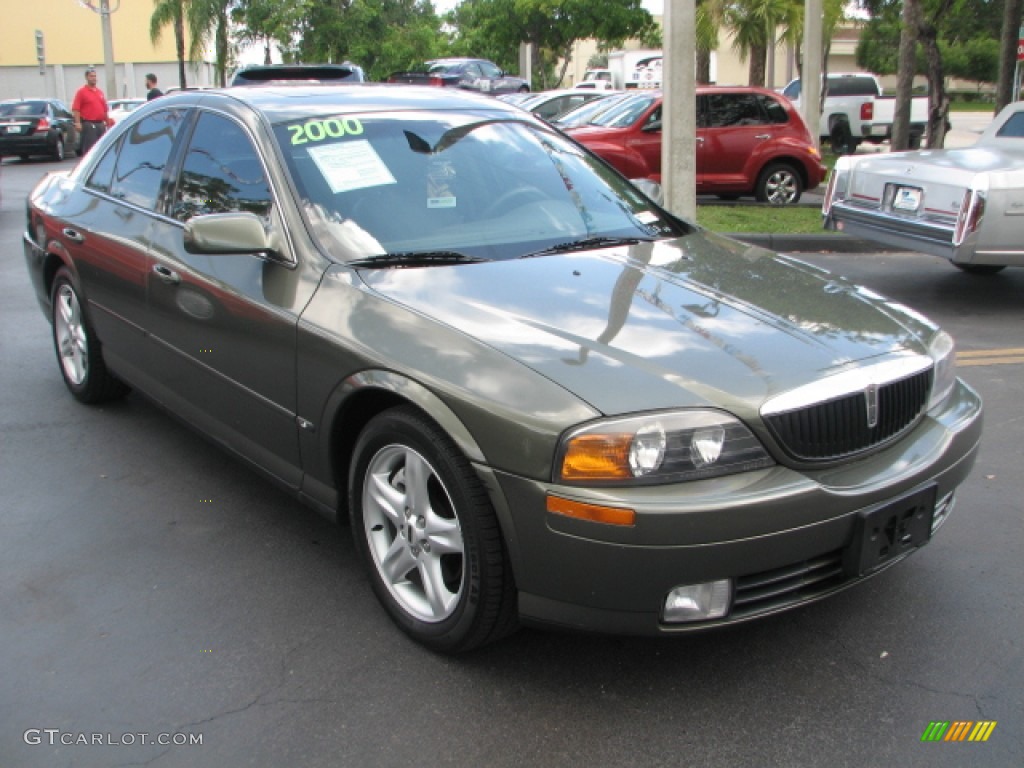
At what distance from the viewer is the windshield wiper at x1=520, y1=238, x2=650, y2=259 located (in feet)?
12.1

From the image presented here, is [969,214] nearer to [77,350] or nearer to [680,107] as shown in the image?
[680,107]

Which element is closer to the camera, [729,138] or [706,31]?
[729,138]

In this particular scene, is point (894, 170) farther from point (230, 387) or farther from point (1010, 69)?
point (1010, 69)

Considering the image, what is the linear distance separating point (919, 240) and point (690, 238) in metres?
4.15

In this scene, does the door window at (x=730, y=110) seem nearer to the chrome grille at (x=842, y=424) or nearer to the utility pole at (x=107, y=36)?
the chrome grille at (x=842, y=424)

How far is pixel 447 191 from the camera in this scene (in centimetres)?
384

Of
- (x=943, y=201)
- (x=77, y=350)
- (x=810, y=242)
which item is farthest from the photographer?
(x=810, y=242)

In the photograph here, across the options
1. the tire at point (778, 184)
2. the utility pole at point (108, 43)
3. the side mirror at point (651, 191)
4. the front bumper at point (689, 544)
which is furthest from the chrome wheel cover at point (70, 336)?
the utility pole at point (108, 43)

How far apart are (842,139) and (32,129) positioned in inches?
729

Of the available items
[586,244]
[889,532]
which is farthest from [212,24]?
[889,532]

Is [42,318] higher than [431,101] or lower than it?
lower

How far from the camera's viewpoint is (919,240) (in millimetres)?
7578

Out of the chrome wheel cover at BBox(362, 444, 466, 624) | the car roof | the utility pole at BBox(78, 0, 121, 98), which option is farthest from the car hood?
the utility pole at BBox(78, 0, 121, 98)

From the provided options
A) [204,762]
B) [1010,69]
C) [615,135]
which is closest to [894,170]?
[615,135]
